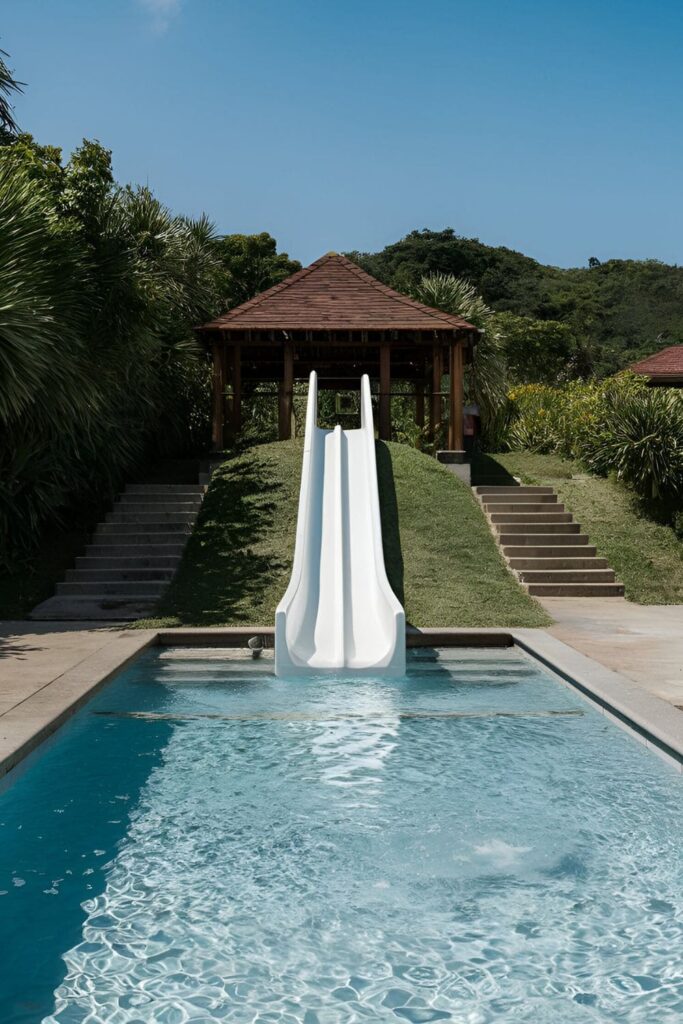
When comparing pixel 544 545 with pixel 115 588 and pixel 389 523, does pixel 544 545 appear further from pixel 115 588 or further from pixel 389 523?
pixel 115 588

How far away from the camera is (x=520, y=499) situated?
55.2 feet

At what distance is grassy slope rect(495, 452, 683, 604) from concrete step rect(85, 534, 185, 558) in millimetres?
6414

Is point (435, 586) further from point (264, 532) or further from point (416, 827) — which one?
point (416, 827)

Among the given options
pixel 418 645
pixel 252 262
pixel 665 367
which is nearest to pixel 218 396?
pixel 418 645

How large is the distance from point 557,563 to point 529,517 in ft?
5.51

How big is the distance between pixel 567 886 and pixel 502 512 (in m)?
11.9

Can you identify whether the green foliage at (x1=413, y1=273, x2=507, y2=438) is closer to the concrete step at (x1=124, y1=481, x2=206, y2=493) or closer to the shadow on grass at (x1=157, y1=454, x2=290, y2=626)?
the shadow on grass at (x1=157, y1=454, x2=290, y2=626)

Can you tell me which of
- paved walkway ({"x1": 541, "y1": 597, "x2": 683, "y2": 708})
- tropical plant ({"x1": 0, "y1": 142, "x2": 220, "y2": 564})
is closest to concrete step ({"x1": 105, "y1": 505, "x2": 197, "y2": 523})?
tropical plant ({"x1": 0, "y1": 142, "x2": 220, "y2": 564})

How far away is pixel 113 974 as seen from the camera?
368 centimetres

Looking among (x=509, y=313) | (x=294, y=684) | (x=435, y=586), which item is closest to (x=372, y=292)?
(x=435, y=586)

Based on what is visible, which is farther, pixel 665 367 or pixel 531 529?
pixel 665 367

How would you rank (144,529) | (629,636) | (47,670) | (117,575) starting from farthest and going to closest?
1. (144,529)
2. (117,575)
3. (629,636)
4. (47,670)

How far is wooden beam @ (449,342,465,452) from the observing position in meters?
19.2

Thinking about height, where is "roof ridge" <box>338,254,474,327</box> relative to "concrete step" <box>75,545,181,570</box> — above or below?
above
